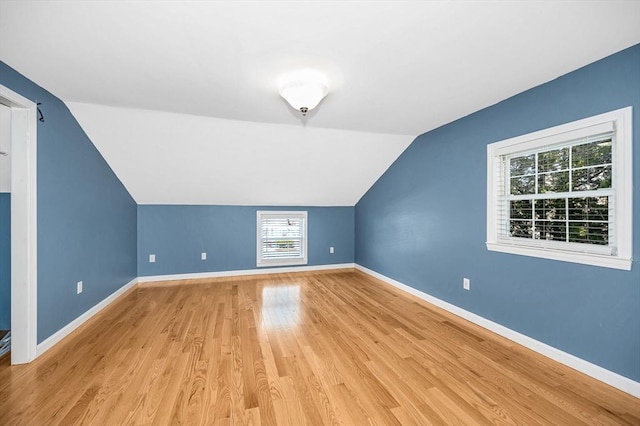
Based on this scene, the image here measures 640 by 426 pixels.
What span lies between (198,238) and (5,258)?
2.24 metres

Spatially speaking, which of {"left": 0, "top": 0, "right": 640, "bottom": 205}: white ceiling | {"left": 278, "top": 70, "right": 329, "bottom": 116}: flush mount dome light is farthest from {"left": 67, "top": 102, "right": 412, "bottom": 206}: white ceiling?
{"left": 278, "top": 70, "right": 329, "bottom": 116}: flush mount dome light

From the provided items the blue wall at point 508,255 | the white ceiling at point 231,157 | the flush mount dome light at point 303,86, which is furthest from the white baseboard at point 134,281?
the flush mount dome light at point 303,86

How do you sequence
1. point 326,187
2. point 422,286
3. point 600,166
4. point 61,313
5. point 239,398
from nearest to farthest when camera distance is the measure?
point 239,398 → point 600,166 → point 61,313 → point 422,286 → point 326,187

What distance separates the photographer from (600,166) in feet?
6.45

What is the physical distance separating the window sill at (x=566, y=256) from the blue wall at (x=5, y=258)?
15.7ft

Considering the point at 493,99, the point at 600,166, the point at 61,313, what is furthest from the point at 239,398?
the point at 493,99

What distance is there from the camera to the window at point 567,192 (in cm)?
182

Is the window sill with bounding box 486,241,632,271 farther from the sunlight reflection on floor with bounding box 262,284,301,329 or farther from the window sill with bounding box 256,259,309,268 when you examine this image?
the window sill with bounding box 256,259,309,268

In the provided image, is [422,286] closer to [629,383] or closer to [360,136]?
[629,383]

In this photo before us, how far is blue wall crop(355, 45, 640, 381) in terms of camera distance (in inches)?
71.6

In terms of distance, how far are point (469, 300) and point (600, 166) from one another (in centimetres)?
169

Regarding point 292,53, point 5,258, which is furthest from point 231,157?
point 5,258

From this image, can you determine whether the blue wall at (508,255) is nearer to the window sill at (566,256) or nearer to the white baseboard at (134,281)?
the window sill at (566,256)

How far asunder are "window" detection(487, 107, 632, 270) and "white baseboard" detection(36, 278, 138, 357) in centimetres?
415
